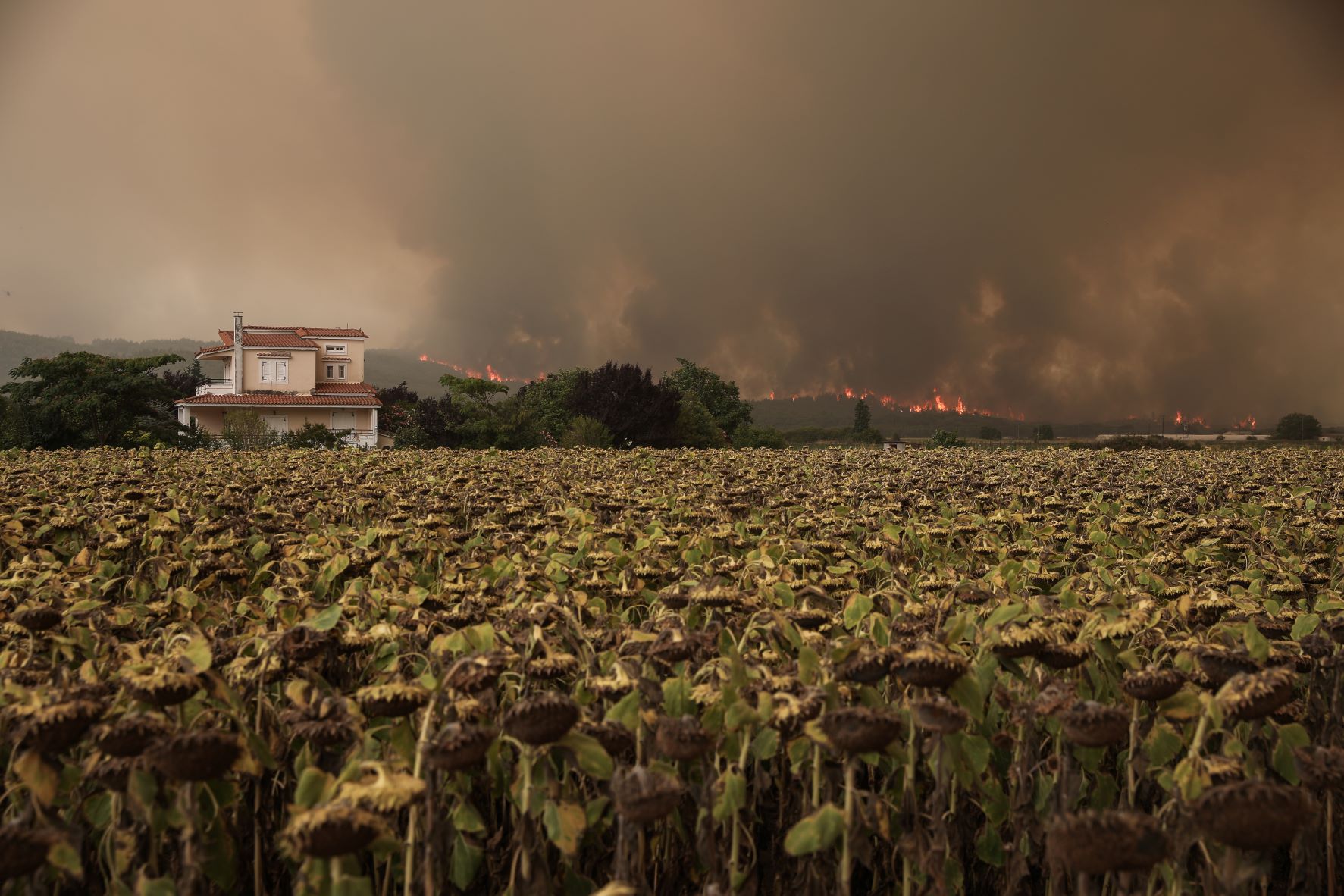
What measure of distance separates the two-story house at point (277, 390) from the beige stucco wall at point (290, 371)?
0.14 feet

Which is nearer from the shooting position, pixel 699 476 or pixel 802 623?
pixel 802 623

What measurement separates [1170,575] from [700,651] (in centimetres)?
302

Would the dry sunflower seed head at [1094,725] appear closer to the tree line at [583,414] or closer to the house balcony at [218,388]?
the tree line at [583,414]

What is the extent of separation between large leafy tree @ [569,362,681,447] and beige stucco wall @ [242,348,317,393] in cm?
1527

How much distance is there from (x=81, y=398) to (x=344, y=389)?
19.7 meters

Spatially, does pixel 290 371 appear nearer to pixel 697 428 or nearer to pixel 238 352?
pixel 238 352

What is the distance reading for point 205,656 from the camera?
1.72 m

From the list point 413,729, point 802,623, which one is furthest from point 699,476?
point 413,729

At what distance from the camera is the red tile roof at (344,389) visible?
48.8 m

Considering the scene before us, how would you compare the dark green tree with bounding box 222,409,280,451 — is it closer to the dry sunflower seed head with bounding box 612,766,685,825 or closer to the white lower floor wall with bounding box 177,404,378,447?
the white lower floor wall with bounding box 177,404,378,447

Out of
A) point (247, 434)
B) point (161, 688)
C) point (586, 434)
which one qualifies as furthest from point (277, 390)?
point (161, 688)

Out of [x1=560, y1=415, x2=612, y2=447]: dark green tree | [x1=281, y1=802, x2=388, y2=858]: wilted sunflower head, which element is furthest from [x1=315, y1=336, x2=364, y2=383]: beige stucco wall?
[x1=281, y1=802, x2=388, y2=858]: wilted sunflower head

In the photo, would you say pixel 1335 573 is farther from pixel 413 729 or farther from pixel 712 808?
pixel 413 729

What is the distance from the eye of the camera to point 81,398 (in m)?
30.7
